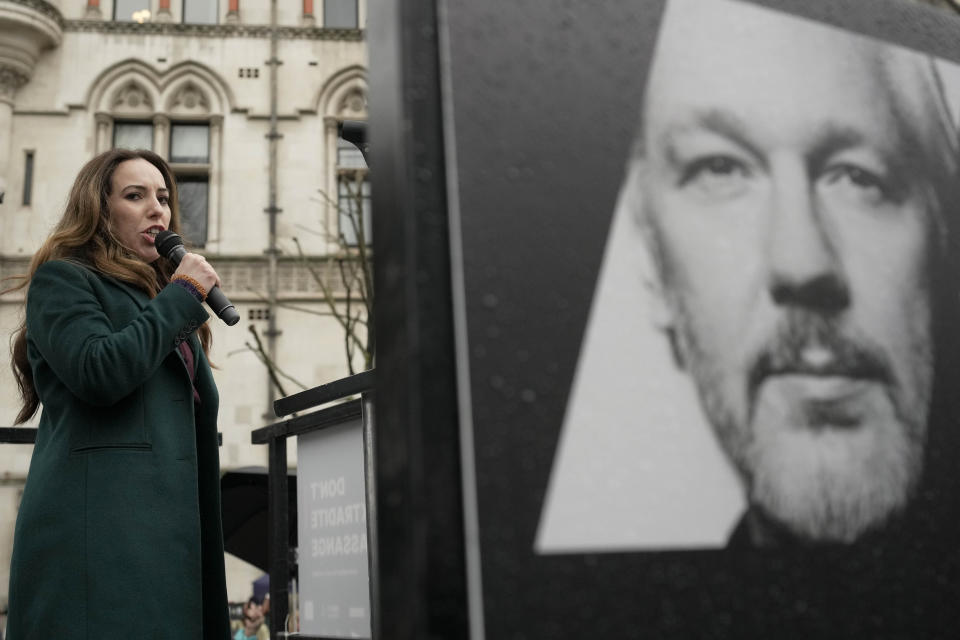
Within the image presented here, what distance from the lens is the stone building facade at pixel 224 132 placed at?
492 inches

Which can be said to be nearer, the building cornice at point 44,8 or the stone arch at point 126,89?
the building cornice at point 44,8

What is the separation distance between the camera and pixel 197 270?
5.26ft

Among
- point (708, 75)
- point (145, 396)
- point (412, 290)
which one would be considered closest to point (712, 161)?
point (708, 75)

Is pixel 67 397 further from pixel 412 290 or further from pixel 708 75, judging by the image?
pixel 708 75

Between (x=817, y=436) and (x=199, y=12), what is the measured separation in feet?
47.8

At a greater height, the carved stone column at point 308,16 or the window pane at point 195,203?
the carved stone column at point 308,16

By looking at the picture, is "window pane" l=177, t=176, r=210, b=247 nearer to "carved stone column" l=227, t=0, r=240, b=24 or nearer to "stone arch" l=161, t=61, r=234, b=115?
"stone arch" l=161, t=61, r=234, b=115

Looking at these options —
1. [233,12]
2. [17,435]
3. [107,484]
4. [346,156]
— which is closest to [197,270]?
[107,484]

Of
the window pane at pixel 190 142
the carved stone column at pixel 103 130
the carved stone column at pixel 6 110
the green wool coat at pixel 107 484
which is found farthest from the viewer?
the window pane at pixel 190 142

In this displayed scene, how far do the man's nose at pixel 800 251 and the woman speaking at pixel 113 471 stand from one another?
1.03 metres

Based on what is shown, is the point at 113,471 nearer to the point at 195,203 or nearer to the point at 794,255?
the point at 794,255

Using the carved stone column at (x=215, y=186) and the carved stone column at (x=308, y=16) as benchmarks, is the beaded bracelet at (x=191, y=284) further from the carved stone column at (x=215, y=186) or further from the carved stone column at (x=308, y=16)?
the carved stone column at (x=308, y=16)

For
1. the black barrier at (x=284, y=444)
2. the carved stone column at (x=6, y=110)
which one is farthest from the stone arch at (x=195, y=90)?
the black barrier at (x=284, y=444)

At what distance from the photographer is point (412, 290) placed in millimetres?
709
